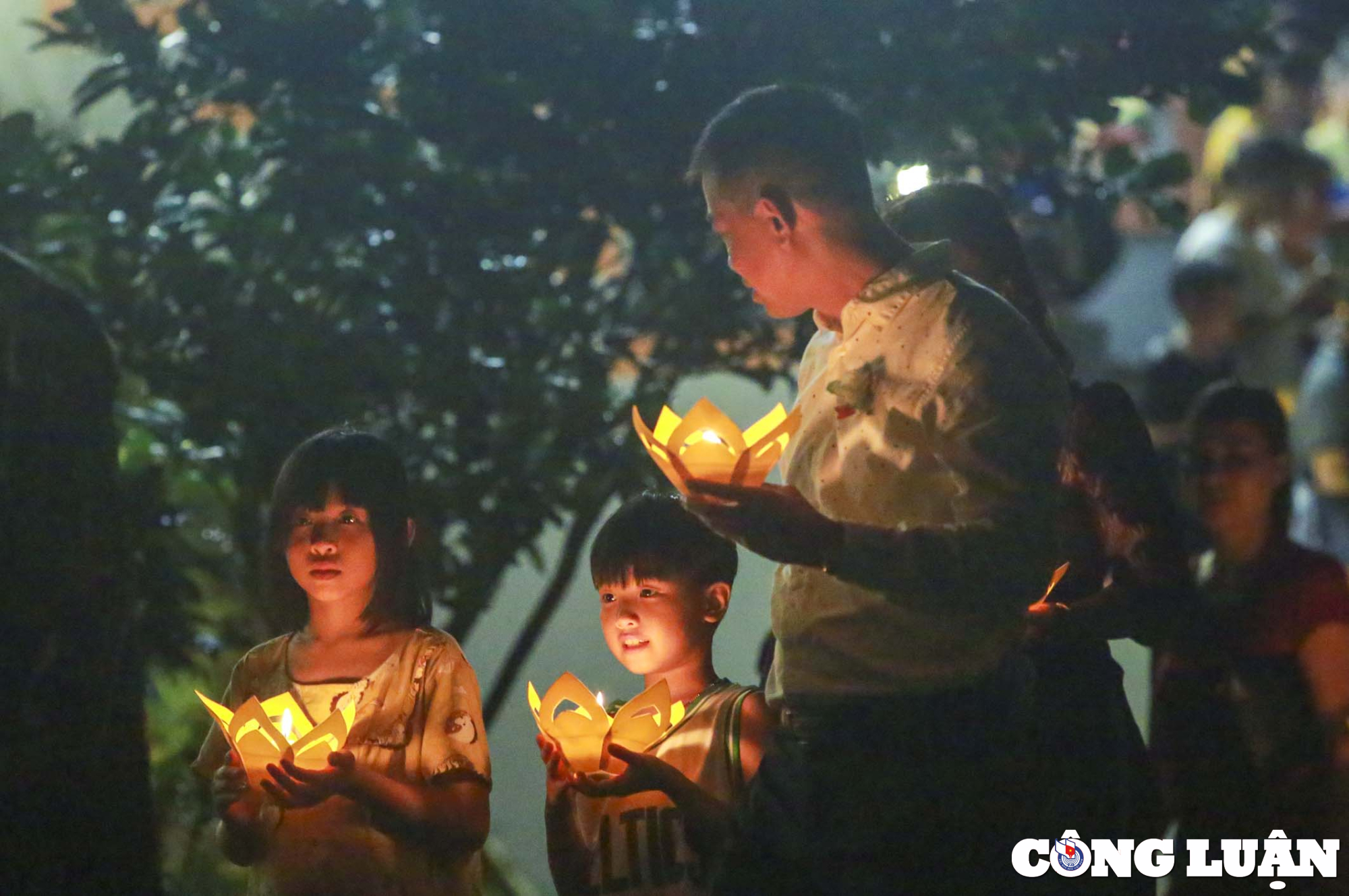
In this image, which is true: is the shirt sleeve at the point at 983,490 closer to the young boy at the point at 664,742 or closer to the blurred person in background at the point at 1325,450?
the young boy at the point at 664,742

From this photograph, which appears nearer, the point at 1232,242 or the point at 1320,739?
the point at 1320,739

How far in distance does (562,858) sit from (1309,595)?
1791 millimetres

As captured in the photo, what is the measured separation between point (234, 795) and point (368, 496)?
0.49m

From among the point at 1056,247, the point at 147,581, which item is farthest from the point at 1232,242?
the point at 147,581

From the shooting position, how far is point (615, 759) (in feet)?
8.57

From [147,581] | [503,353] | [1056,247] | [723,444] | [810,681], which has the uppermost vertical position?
[1056,247]

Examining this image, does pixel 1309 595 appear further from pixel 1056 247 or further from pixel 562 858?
pixel 1056 247

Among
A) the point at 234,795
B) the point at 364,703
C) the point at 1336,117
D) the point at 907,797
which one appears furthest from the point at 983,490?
the point at 1336,117

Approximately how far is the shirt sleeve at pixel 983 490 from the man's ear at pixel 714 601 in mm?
584

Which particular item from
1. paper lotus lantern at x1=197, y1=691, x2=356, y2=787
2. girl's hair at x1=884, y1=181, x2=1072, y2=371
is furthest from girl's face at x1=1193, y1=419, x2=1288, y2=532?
paper lotus lantern at x1=197, y1=691, x2=356, y2=787

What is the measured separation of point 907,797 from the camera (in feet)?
7.68

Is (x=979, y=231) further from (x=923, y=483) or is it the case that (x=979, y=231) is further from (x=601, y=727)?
(x=601, y=727)

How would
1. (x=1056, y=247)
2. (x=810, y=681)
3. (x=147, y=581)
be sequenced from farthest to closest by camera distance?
(x=1056, y=247)
(x=147, y=581)
(x=810, y=681)

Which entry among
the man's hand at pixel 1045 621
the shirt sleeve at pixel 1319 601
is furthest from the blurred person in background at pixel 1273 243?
the man's hand at pixel 1045 621
